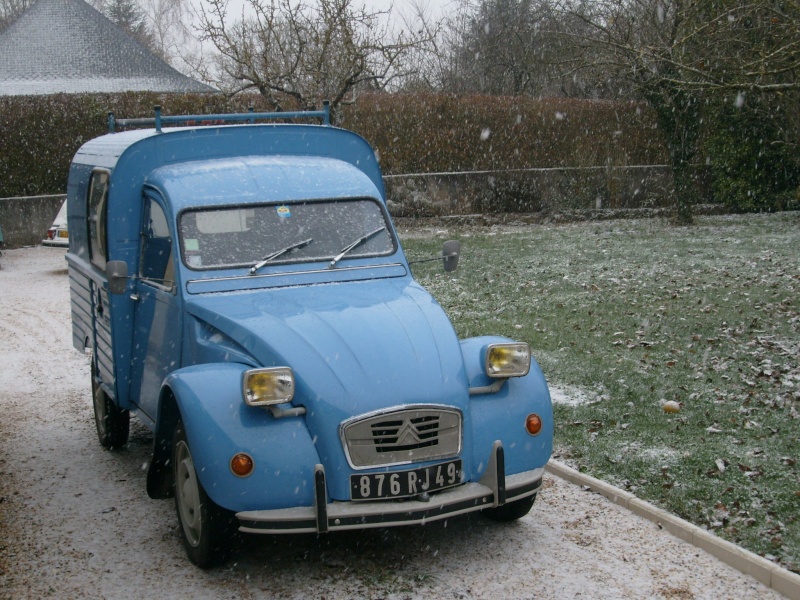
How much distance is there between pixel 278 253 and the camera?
6164 mm

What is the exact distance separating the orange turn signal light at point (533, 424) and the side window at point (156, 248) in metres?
2.46

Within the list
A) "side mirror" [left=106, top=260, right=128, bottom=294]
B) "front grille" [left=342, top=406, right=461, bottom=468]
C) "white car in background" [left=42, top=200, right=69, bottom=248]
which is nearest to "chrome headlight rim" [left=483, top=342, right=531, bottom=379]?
"front grille" [left=342, top=406, right=461, bottom=468]

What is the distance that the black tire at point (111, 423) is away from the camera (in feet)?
24.7

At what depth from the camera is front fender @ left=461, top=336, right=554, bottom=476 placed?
5.23m

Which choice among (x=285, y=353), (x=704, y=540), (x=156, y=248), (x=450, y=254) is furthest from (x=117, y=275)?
(x=704, y=540)

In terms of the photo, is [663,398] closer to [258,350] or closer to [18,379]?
[258,350]

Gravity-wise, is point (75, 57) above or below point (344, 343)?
above

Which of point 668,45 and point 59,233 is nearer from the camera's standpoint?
point 668,45

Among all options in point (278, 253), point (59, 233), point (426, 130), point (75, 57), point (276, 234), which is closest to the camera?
point (278, 253)

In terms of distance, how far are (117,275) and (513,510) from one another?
2.96 meters

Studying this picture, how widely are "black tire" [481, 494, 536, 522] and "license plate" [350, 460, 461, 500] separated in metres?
0.79

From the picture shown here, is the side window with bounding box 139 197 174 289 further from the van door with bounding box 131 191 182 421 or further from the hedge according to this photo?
the hedge

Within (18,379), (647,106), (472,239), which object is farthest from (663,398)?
(647,106)

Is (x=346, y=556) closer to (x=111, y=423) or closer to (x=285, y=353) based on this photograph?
(x=285, y=353)
